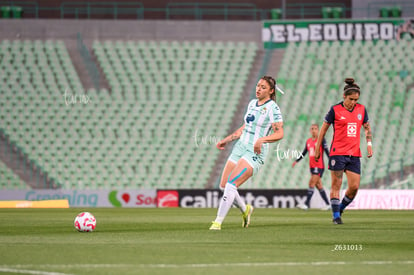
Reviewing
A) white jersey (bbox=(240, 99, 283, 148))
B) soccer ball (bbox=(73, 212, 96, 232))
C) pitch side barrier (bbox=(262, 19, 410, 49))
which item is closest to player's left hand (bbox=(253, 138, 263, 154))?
white jersey (bbox=(240, 99, 283, 148))

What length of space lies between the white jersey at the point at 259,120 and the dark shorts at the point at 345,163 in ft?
7.48

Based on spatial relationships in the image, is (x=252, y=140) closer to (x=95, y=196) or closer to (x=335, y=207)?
(x=335, y=207)

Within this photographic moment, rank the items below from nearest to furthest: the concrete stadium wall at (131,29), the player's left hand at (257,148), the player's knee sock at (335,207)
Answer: the player's left hand at (257,148) < the player's knee sock at (335,207) < the concrete stadium wall at (131,29)

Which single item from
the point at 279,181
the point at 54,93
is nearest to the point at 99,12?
the point at 54,93

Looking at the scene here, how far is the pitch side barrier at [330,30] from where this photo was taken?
3678 cm

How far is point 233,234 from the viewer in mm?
11695

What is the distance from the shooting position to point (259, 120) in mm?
12898

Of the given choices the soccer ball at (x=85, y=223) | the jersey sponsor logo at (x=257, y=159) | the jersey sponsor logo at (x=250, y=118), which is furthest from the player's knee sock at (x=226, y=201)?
the soccer ball at (x=85, y=223)

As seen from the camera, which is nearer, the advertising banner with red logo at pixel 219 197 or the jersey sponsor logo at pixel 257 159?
the jersey sponsor logo at pixel 257 159

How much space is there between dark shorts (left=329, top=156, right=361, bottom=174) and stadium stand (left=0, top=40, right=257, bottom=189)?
16.5 meters

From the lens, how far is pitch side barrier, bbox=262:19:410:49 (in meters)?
36.8

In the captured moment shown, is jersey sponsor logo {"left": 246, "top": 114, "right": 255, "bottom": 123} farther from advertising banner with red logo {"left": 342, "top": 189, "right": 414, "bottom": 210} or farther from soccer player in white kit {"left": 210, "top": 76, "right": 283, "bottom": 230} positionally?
advertising banner with red logo {"left": 342, "top": 189, "right": 414, "bottom": 210}

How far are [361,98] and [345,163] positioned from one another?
19577 millimetres

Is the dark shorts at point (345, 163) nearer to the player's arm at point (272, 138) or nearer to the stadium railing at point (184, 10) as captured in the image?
the player's arm at point (272, 138)
